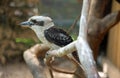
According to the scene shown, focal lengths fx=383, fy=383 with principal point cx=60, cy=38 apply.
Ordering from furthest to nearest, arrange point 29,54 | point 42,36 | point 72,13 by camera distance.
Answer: point 72,13 → point 29,54 → point 42,36

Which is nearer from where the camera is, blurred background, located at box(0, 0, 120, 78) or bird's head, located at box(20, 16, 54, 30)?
bird's head, located at box(20, 16, 54, 30)

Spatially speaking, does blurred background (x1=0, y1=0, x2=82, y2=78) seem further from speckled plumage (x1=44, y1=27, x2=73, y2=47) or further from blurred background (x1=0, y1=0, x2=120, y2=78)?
speckled plumage (x1=44, y1=27, x2=73, y2=47)

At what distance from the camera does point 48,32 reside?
4.29 ft

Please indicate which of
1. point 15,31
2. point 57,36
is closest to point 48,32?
point 57,36

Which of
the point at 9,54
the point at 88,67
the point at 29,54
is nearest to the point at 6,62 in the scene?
the point at 9,54

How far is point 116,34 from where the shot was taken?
339 centimetres

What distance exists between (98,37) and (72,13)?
7.91 feet

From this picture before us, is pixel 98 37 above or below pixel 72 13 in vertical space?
above

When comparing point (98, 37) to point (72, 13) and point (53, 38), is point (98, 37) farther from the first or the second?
point (72, 13)

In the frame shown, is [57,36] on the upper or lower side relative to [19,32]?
upper

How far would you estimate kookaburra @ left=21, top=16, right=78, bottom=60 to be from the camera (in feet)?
4.09

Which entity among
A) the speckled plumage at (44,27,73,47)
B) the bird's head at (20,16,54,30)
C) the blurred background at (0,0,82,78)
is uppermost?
the bird's head at (20,16,54,30)

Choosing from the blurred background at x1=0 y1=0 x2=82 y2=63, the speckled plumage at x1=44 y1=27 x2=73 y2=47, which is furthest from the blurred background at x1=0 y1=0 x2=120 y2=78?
the speckled plumage at x1=44 y1=27 x2=73 y2=47

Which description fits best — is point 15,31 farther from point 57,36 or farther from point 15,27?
point 57,36
